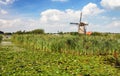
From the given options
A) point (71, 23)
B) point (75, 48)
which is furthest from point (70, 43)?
point (71, 23)

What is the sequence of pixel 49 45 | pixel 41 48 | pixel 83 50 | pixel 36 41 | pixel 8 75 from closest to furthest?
pixel 8 75
pixel 83 50
pixel 49 45
pixel 41 48
pixel 36 41

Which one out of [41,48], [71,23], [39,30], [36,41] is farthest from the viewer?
[39,30]

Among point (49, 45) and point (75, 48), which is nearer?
point (75, 48)

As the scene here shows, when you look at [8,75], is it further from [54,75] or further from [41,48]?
[41,48]

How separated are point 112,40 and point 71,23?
27746 mm

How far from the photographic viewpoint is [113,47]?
70.6 ft

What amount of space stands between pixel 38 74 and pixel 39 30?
191ft

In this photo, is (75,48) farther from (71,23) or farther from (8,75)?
(71,23)

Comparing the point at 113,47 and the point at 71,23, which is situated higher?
the point at 71,23

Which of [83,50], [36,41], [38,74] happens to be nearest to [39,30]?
[36,41]

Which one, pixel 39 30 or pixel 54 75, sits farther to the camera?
pixel 39 30

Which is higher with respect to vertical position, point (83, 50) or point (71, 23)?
point (71, 23)

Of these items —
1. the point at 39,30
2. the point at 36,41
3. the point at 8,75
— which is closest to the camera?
the point at 8,75

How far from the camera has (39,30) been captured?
68812mm
